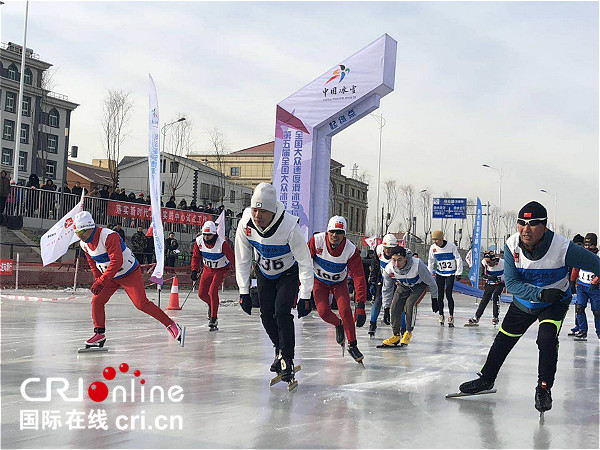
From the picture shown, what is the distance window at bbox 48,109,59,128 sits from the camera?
61678 millimetres

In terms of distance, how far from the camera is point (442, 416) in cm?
552

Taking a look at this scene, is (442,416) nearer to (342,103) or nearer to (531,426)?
(531,426)

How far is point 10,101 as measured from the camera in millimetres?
59188

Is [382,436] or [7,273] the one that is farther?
[7,273]

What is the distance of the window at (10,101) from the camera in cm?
5866

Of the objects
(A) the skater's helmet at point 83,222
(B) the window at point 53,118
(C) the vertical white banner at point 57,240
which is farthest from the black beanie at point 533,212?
(B) the window at point 53,118

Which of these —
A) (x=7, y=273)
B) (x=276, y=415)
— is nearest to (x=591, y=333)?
(x=276, y=415)

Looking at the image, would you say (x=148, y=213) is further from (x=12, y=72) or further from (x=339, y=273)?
(x=12, y=72)

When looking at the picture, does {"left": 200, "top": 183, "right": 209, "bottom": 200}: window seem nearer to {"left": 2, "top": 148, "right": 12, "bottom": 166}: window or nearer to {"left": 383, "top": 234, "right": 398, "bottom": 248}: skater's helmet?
{"left": 2, "top": 148, "right": 12, "bottom": 166}: window

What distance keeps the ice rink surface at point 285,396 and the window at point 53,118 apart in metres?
54.7

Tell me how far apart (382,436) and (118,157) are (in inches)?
1333

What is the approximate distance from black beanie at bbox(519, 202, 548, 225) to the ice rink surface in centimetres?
167

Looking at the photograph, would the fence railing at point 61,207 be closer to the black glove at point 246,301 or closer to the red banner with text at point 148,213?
the red banner with text at point 148,213

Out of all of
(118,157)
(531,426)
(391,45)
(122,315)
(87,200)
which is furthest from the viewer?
(118,157)
